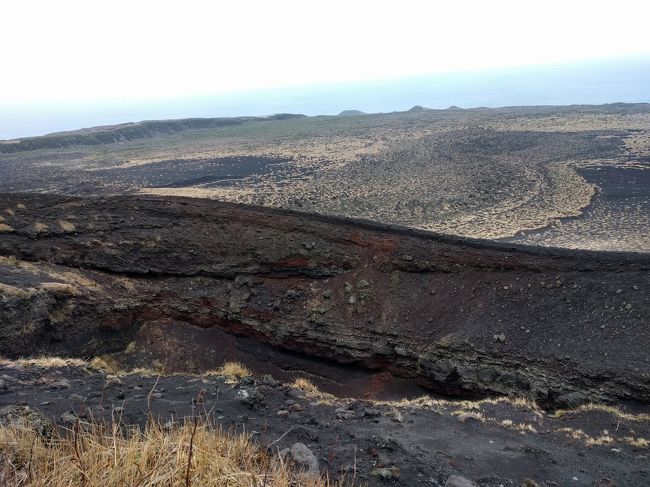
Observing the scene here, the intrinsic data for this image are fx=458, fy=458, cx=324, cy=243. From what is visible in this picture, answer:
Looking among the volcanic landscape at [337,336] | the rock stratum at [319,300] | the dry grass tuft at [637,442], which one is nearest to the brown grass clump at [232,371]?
the volcanic landscape at [337,336]

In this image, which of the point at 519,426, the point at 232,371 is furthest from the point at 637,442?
the point at 232,371

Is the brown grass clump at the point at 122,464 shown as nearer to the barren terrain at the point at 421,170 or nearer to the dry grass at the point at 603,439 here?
the dry grass at the point at 603,439

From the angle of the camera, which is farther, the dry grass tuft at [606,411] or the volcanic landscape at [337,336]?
the dry grass tuft at [606,411]

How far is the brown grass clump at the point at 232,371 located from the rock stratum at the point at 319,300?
23.2 inches

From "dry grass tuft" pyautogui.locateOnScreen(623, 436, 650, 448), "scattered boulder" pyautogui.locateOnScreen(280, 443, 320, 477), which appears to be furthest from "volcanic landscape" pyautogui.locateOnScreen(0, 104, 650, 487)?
"scattered boulder" pyautogui.locateOnScreen(280, 443, 320, 477)

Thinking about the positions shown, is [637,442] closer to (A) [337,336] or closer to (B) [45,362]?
(A) [337,336]

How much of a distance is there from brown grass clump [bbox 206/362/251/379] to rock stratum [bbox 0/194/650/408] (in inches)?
23.2

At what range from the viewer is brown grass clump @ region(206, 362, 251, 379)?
9.73 m

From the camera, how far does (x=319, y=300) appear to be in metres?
12.3

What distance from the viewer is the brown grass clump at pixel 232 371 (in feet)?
31.9

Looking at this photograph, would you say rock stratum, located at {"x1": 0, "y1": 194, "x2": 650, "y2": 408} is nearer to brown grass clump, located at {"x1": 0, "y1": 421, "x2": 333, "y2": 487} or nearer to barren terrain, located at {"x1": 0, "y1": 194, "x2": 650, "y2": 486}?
barren terrain, located at {"x1": 0, "y1": 194, "x2": 650, "y2": 486}

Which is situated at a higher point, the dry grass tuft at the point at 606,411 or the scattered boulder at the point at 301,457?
the scattered boulder at the point at 301,457

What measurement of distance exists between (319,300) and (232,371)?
10.0 ft

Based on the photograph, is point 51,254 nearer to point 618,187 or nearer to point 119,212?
point 119,212
